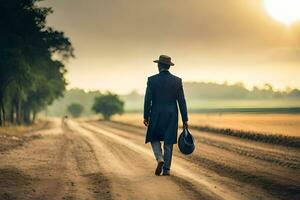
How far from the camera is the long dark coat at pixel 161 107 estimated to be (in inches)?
373

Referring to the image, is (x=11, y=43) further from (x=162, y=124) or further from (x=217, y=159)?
(x=162, y=124)

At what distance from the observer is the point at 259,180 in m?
8.88

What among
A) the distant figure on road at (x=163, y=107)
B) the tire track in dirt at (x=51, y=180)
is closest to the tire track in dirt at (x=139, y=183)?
the tire track in dirt at (x=51, y=180)

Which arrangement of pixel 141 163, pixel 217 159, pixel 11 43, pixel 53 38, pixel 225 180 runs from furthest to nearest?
pixel 53 38 < pixel 11 43 < pixel 217 159 < pixel 141 163 < pixel 225 180

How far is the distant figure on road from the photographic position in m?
9.47

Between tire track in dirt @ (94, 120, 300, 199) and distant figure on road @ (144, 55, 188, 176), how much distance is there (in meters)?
1.47

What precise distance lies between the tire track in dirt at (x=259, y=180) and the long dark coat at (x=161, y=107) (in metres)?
1.53

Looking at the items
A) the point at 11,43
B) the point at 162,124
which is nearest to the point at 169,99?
the point at 162,124

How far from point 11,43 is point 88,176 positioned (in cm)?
2716

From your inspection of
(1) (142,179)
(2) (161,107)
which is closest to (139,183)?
(1) (142,179)

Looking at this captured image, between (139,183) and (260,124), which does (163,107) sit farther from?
(260,124)

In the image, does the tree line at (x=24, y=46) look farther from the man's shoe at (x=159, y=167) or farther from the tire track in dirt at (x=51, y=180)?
the man's shoe at (x=159, y=167)

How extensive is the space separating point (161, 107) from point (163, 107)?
0.04 metres

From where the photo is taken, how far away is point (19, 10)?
3450cm
